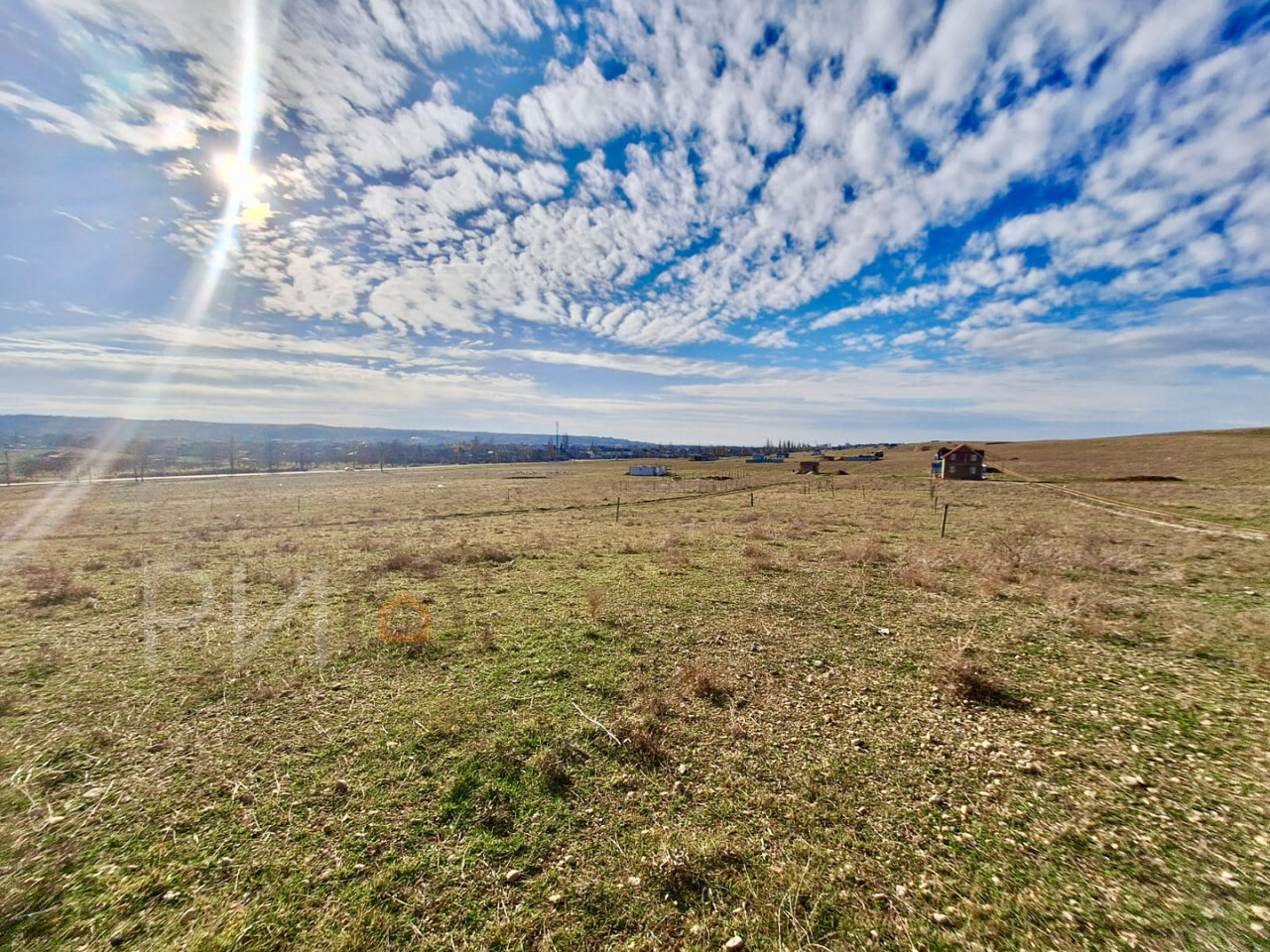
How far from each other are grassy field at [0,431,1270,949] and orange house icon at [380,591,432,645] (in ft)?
0.83

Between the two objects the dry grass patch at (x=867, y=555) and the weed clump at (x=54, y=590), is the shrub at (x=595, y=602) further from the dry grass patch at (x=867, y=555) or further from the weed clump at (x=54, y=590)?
the weed clump at (x=54, y=590)

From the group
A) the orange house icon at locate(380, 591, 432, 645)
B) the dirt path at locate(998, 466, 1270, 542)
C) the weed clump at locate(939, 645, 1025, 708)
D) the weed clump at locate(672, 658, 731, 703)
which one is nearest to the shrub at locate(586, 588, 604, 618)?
the weed clump at locate(672, 658, 731, 703)

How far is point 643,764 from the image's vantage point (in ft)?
18.2

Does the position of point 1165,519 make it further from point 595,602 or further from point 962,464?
point 962,464

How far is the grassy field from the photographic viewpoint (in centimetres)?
376

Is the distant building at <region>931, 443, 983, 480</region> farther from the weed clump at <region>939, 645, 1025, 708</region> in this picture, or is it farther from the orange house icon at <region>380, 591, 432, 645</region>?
the orange house icon at <region>380, 591, 432, 645</region>

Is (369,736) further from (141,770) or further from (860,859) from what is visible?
(860,859)

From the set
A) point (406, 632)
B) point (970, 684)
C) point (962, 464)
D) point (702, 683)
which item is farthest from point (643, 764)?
point (962, 464)

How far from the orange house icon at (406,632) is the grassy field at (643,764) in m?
0.25

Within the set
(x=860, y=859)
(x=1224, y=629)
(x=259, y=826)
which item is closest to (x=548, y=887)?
(x=860, y=859)

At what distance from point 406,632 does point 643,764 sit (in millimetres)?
6444

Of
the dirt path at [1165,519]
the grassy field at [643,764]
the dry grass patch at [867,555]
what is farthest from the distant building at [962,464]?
the dry grass patch at [867,555]

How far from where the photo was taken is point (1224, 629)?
9328 mm

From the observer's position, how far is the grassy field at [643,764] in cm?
376
